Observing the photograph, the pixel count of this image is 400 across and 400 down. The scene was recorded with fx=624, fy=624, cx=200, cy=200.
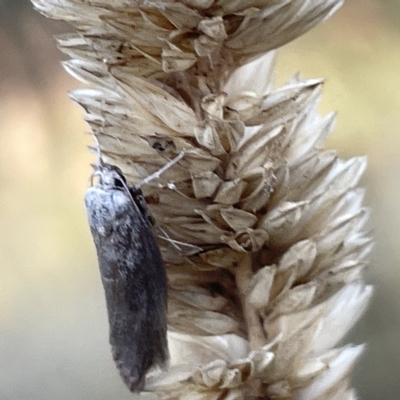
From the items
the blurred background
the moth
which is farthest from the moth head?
the blurred background

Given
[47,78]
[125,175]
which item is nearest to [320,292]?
[125,175]

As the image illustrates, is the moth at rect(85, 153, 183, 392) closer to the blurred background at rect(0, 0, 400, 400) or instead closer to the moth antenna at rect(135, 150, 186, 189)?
the moth antenna at rect(135, 150, 186, 189)

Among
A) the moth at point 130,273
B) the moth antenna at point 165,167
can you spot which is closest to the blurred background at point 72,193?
the moth at point 130,273

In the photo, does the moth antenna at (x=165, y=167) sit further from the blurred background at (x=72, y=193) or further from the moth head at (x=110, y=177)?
the blurred background at (x=72, y=193)

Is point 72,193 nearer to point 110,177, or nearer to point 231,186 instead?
point 110,177

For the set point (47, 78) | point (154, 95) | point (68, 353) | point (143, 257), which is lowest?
point (68, 353)

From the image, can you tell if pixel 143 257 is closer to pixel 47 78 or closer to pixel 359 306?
pixel 359 306
